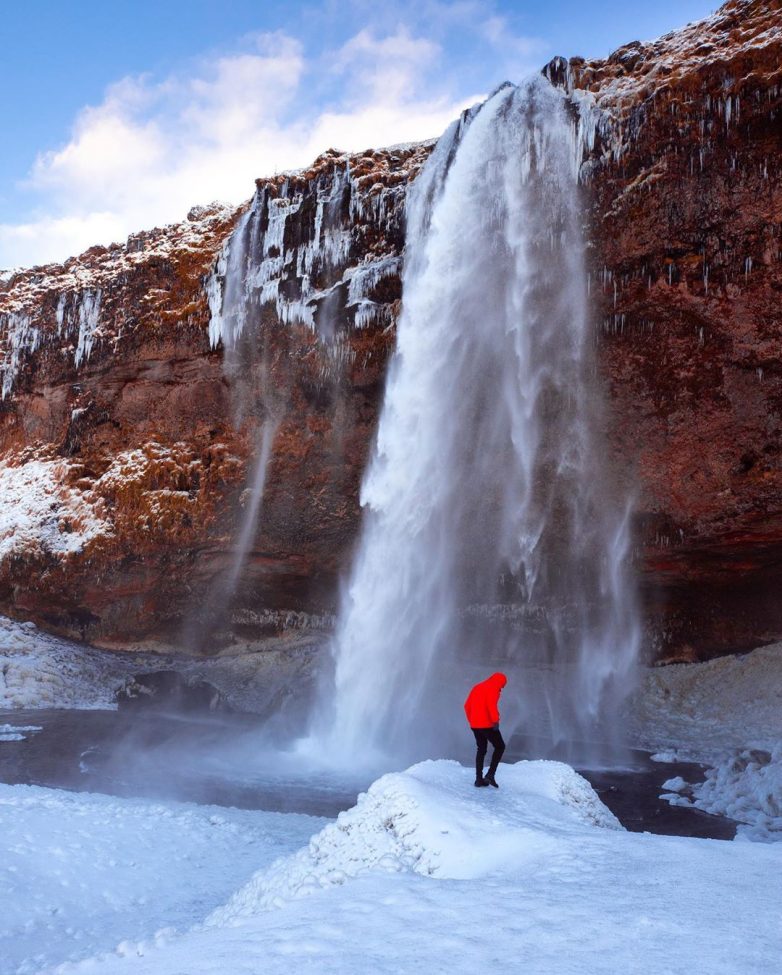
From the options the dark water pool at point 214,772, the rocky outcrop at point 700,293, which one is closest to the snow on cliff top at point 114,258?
the rocky outcrop at point 700,293

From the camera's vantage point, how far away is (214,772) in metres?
13.7

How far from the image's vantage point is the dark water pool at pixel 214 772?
11.5m

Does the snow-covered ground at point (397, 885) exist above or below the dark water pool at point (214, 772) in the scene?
above

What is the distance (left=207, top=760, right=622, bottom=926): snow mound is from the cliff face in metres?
13.6

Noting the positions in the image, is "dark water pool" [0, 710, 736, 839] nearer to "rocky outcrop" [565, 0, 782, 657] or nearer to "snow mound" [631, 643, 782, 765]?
"snow mound" [631, 643, 782, 765]

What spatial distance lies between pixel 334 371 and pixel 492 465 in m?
5.25

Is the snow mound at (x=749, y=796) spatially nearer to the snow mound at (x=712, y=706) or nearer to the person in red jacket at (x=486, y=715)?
the snow mound at (x=712, y=706)

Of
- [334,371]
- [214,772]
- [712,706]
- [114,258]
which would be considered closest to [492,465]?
[334,371]

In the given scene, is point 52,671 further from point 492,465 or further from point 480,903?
point 480,903

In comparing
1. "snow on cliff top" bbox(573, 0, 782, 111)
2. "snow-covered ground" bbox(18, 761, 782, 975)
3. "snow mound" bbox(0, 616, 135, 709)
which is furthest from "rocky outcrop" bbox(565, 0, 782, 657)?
"snow mound" bbox(0, 616, 135, 709)

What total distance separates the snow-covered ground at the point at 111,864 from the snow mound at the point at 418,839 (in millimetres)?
1077

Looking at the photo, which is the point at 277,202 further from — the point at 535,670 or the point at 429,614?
the point at 535,670

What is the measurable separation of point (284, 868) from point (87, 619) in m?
21.4

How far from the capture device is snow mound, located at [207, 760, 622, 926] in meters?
5.43
